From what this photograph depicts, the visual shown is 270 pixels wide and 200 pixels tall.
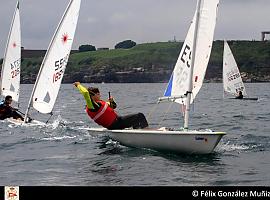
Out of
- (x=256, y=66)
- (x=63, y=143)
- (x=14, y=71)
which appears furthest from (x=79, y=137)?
(x=256, y=66)

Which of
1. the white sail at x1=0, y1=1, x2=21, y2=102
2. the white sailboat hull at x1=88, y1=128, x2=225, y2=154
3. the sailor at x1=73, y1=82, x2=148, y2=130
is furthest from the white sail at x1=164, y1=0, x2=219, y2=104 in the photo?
the white sail at x1=0, y1=1, x2=21, y2=102

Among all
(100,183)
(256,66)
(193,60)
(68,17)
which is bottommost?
(100,183)

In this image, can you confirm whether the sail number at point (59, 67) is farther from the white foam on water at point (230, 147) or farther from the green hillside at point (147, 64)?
the green hillside at point (147, 64)

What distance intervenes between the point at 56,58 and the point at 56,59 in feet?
0.11

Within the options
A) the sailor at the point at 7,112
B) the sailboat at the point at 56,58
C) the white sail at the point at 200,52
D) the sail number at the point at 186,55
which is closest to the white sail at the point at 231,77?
the sailor at the point at 7,112

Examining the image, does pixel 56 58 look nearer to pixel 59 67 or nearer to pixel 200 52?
pixel 59 67

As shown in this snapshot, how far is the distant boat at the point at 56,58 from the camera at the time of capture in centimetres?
1770

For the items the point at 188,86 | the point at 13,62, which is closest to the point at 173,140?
the point at 188,86

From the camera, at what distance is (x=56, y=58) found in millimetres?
17859
